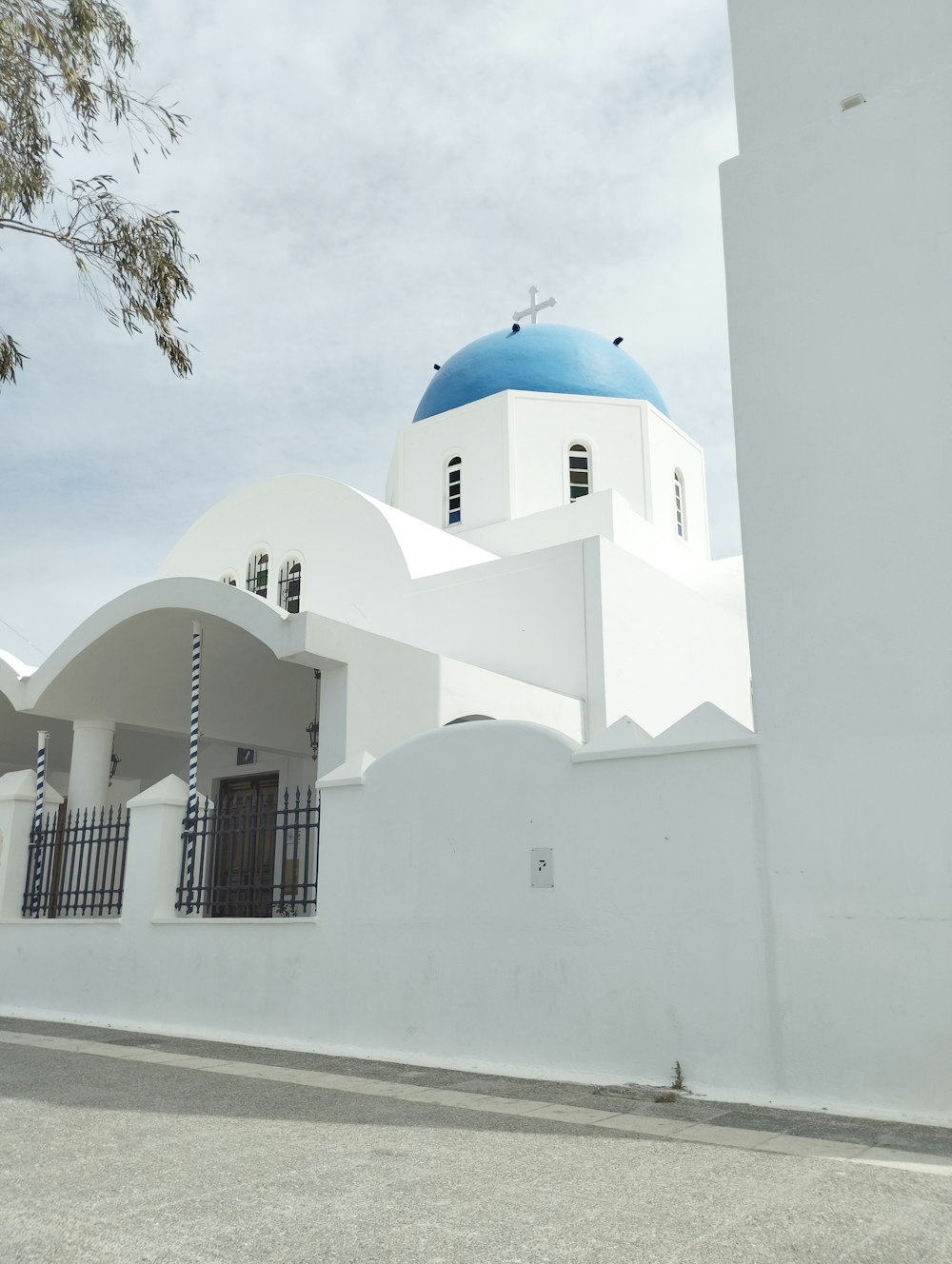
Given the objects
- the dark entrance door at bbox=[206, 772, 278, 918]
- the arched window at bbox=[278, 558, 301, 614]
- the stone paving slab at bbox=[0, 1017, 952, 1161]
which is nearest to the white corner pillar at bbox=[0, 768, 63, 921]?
the dark entrance door at bbox=[206, 772, 278, 918]

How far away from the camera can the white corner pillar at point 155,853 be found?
9.39 m

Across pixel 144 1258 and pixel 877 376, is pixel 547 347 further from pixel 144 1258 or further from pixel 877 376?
pixel 144 1258

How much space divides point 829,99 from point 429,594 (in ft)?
27.3

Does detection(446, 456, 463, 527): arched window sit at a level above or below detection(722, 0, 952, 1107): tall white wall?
above

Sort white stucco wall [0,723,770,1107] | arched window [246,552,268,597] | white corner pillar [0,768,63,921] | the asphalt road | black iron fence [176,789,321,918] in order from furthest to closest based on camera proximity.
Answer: arched window [246,552,268,597] < white corner pillar [0,768,63,921] < black iron fence [176,789,321,918] < white stucco wall [0,723,770,1107] < the asphalt road

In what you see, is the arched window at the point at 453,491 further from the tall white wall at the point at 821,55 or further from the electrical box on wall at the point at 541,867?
the electrical box on wall at the point at 541,867

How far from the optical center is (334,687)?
9.55m

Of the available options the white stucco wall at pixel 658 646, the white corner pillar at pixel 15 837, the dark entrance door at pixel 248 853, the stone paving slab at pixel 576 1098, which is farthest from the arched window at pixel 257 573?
the stone paving slab at pixel 576 1098

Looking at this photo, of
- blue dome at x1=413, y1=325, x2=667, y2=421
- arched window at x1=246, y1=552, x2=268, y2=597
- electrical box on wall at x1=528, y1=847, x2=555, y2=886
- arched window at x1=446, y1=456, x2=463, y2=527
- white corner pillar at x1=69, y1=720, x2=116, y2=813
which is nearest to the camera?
electrical box on wall at x1=528, y1=847, x2=555, y2=886

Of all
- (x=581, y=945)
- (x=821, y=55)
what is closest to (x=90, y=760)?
(x=581, y=945)

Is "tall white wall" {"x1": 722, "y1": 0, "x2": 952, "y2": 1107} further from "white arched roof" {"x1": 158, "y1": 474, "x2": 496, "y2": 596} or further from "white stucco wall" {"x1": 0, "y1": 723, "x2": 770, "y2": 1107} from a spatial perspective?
"white arched roof" {"x1": 158, "y1": 474, "x2": 496, "y2": 596}

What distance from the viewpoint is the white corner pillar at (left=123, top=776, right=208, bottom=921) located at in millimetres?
9391

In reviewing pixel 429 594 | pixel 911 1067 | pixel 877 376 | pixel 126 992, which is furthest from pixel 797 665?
pixel 429 594

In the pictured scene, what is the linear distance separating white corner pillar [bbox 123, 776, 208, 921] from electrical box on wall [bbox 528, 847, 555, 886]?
12.7ft
